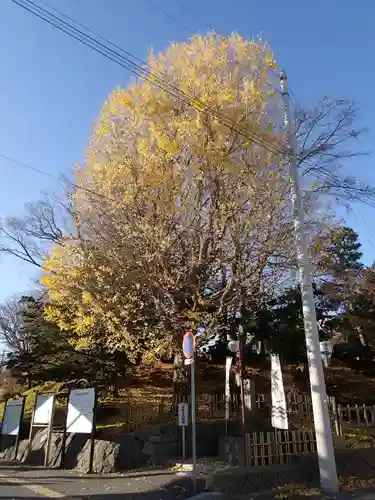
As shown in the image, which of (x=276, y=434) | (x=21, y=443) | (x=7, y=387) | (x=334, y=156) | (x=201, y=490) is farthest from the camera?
(x=7, y=387)

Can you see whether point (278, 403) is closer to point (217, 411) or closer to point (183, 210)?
point (217, 411)

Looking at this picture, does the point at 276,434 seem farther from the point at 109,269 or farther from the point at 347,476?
the point at 109,269

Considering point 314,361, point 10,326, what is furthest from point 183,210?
point 10,326

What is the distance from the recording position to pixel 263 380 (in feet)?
64.4

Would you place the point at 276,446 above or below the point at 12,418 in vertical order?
below

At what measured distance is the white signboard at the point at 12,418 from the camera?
40.6 feet

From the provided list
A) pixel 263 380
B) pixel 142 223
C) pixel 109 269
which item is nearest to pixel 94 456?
pixel 109 269

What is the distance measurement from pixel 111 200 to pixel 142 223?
1.28 m

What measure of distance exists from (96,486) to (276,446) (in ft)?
12.2

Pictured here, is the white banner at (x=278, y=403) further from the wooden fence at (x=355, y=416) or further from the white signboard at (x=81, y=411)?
the white signboard at (x=81, y=411)

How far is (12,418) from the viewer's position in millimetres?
12750

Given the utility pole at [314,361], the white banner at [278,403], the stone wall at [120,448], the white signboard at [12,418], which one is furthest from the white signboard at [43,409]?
the utility pole at [314,361]

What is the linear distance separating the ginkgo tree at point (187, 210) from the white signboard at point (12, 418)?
2676 millimetres

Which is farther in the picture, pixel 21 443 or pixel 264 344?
pixel 264 344
